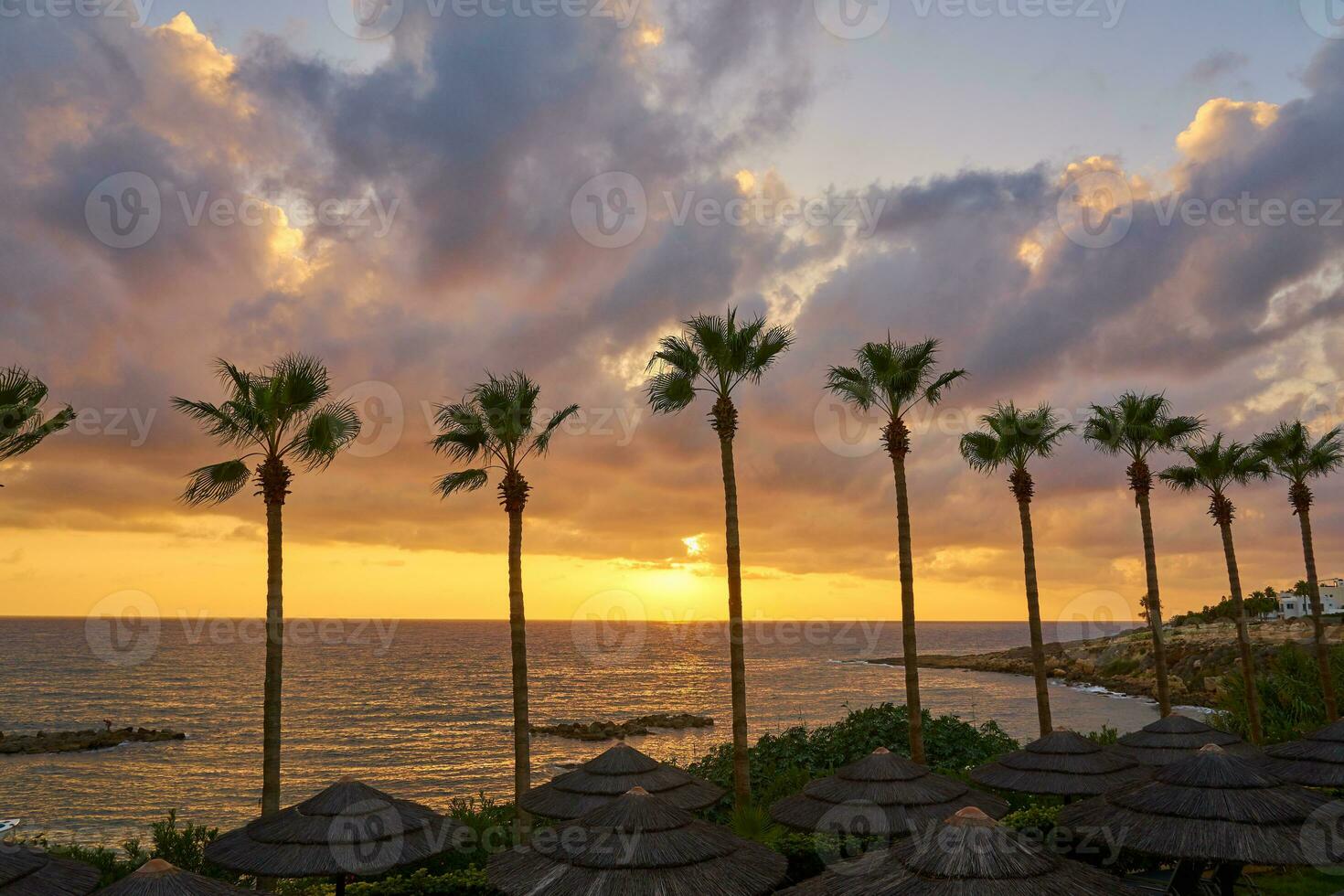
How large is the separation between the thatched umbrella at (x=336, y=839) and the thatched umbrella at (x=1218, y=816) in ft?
34.7

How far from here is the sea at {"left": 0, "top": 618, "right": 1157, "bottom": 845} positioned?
4372cm

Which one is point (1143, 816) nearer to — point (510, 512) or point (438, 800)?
point (510, 512)

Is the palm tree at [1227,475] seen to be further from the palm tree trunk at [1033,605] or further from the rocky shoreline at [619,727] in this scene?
the rocky shoreline at [619,727]

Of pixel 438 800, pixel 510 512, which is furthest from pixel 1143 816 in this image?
pixel 438 800

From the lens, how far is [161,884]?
9250mm

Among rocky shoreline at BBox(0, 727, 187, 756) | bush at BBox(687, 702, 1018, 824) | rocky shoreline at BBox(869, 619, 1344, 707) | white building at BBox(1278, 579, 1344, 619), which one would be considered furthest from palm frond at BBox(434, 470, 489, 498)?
white building at BBox(1278, 579, 1344, 619)

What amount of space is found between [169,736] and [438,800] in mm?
33439

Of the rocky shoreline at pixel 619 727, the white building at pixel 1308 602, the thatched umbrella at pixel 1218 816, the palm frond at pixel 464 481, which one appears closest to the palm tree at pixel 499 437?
the palm frond at pixel 464 481

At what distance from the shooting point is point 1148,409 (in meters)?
27.2

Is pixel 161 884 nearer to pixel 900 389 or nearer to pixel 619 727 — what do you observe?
pixel 900 389

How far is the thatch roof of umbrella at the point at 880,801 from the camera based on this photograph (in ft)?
47.4

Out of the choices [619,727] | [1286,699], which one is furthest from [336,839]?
[619,727]

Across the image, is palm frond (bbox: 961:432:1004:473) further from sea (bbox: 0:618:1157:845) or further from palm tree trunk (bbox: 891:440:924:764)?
sea (bbox: 0:618:1157:845)

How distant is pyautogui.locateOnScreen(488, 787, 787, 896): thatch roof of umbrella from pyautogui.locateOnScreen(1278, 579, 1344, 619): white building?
12421cm
